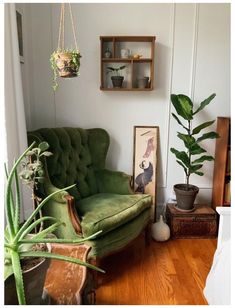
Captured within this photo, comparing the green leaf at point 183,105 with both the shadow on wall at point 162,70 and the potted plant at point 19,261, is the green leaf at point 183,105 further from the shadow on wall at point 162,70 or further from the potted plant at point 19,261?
the potted plant at point 19,261

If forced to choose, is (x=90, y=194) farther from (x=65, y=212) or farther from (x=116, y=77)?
(x=116, y=77)

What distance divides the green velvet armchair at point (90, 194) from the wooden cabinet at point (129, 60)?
21.2 inches

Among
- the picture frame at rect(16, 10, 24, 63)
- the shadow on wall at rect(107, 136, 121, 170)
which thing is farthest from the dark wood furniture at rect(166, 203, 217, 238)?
the picture frame at rect(16, 10, 24, 63)

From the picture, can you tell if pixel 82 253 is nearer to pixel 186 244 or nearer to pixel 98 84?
pixel 186 244

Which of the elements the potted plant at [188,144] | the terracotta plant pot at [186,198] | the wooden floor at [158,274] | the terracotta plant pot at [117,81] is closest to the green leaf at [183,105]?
the potted plant at [188,144]

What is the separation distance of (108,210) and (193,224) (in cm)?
101

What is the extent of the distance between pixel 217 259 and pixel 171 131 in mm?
1530

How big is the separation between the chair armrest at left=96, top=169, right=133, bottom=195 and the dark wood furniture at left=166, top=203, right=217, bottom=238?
0.54 metres

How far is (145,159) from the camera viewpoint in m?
2.72

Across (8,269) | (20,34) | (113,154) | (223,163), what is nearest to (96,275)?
(8,269)

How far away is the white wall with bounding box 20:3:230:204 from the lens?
2.50 metres

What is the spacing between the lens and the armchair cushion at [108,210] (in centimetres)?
178

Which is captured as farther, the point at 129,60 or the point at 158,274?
the point at 129,60

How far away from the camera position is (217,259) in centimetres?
142
